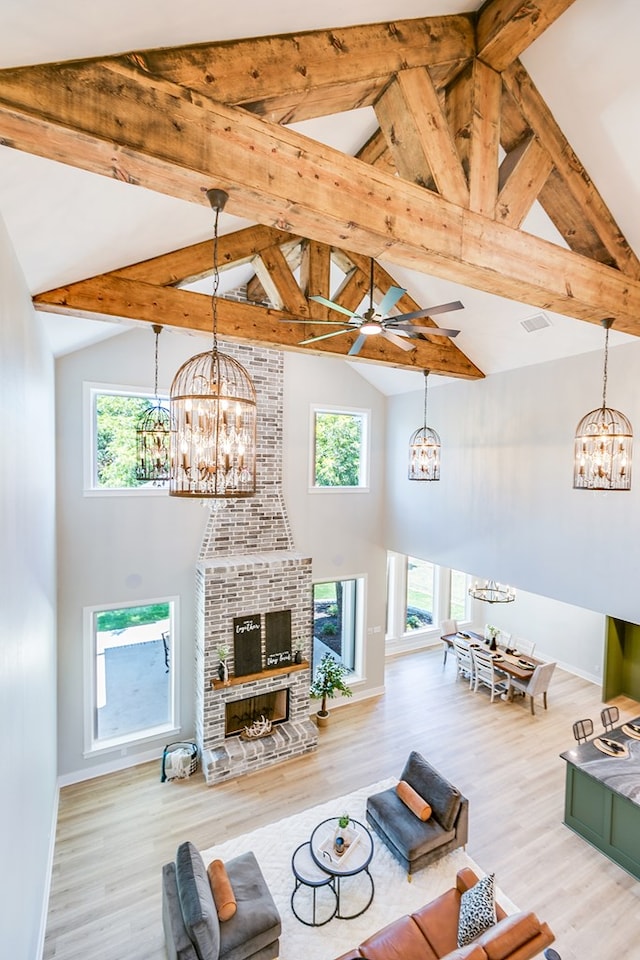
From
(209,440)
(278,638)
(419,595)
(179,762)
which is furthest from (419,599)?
(209,440)

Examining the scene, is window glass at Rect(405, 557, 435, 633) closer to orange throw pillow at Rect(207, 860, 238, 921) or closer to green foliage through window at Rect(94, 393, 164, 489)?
green foliage through window at Rect(94, 393, 164, 489)

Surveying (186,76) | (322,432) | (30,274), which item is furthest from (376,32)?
(322,432)

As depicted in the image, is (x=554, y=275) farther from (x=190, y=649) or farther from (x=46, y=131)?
(x=190, y=649)

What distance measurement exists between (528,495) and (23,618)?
5.18 meters

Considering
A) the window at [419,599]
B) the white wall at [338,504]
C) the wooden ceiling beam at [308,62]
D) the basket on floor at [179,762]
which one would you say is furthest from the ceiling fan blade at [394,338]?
the window at [419,599]

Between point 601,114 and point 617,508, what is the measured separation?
10.9ft

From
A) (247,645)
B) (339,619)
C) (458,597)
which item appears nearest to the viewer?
(247,645)

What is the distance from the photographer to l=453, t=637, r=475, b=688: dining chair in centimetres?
812

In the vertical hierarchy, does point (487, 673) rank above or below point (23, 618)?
below

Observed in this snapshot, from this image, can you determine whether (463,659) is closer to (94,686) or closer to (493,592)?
(493,592)

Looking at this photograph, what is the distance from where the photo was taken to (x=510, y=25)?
2.38 metres

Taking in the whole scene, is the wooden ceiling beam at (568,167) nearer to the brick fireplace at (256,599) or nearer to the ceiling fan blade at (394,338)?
the ceiling fan blade at (394,338)

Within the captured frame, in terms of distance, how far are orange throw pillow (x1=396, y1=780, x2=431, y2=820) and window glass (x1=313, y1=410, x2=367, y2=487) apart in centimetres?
424

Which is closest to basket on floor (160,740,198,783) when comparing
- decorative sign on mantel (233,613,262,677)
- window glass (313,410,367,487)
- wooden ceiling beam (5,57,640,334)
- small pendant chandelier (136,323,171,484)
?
decorative sign on mantel (233,613,262,677)
